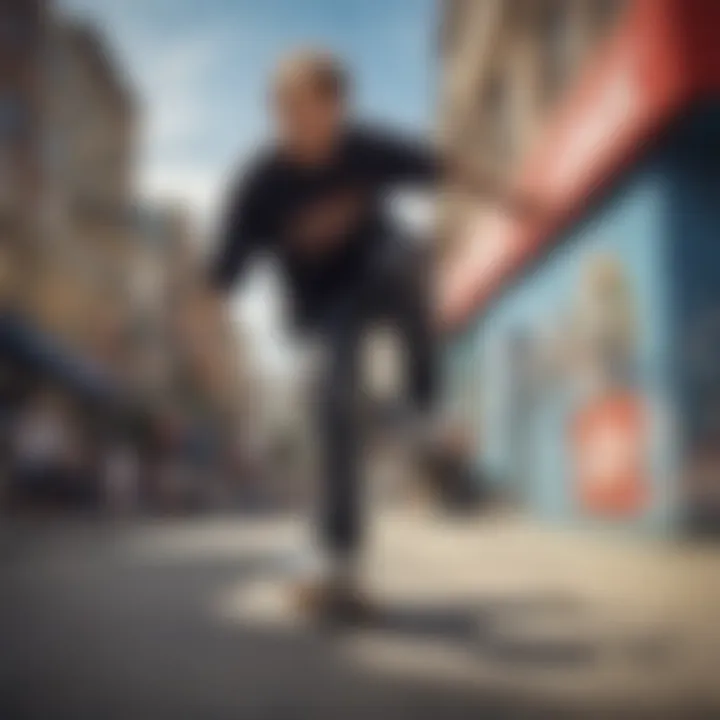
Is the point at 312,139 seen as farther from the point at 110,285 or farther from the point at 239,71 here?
the point at 110,285

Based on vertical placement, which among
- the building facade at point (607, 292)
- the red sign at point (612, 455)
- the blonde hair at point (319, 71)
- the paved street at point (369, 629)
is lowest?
the paved street at point (369, 629)

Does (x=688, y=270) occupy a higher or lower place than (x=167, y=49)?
lower

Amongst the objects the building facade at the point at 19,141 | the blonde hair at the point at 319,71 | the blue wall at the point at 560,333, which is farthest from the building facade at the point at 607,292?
the building facade at the point at 19,141

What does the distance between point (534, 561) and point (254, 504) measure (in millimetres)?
248

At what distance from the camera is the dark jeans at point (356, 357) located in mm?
794

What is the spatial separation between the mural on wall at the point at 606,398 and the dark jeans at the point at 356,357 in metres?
0.13

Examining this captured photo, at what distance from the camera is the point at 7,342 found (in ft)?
2.93

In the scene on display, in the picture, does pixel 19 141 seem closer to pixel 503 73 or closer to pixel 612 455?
pixel 503 73

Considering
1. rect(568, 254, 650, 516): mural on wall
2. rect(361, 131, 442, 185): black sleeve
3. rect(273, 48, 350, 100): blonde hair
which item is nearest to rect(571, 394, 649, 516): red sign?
rect(568, 254, 650, 516): mural on wall

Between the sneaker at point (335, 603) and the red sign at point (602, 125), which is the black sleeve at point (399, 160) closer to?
the red sign at point (602, 125)

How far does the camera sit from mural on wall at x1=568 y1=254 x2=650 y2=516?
0.76 m

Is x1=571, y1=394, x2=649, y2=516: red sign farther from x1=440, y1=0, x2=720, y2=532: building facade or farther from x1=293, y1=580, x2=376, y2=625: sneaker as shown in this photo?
x1=293, y1=580, x2=376, y2=625: sneaker

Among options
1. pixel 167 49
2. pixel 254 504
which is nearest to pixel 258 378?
pixel 254 504

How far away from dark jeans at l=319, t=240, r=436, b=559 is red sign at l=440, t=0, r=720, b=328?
1.3 inches
